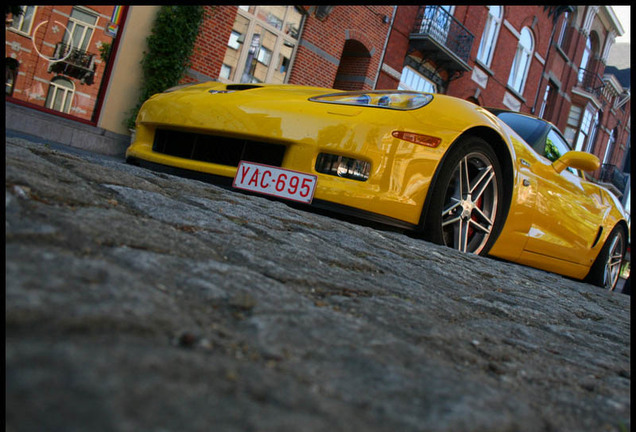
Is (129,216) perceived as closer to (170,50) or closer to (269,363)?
(269,363)

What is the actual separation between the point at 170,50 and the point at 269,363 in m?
8.89

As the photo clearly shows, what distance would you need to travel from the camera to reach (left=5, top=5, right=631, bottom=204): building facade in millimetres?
8203

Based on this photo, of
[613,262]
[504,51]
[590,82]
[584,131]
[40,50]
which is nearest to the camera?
[613,262]

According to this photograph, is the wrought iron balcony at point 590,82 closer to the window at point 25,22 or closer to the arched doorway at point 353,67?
the arched doorway at point 353,67

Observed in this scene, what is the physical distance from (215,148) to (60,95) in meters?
6.01

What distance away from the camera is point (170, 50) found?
889cm

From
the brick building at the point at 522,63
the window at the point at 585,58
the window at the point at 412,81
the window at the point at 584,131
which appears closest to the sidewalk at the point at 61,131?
the brick building at the point at 522,63

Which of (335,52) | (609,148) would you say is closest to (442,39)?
(335,52)

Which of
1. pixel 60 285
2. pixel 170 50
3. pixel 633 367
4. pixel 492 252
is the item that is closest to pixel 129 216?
pixel 60 285

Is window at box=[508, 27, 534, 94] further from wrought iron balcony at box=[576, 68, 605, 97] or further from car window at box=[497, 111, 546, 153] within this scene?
car window at box=[497, 111, 546, 153]

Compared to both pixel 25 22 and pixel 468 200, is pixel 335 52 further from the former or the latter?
pixel 468 200

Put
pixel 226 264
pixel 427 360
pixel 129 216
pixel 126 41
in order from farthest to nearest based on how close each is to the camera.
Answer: pixel 126 41
pixel 129 216
pixel 226 264
pixel 427 360

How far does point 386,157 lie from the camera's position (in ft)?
9.89

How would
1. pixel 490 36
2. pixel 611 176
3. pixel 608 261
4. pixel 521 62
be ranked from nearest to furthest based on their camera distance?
pixel 608 261, pixel 490 36, pixel 521 62, pixel 611 176
